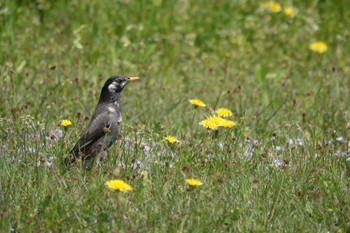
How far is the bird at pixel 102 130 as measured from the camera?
5938mm

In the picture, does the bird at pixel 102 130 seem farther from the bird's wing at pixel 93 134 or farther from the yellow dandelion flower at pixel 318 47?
the yellow dandelion flower at pixel 318 47

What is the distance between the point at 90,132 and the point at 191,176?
1003 mm

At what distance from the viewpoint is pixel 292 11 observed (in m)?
10.6

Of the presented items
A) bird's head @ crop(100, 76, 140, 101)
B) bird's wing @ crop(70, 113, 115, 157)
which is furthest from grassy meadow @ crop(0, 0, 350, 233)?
bird's head @ crop(100, 76, 140, 101)

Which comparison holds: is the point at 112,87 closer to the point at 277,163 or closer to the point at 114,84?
the point at 114,84

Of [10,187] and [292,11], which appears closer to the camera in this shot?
[10,187]

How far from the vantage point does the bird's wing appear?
5.98 meters

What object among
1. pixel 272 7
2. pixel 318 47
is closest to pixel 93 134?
pixel 318 47

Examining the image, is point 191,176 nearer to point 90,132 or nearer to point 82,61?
point 90,132

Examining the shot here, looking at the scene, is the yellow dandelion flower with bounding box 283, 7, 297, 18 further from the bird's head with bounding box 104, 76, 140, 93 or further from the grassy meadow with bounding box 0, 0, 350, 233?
the bird's head with bounding box 104, 76, 140, 93

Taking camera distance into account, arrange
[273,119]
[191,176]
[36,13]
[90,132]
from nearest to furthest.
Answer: [191,176], [90,132], [273,119], [36,13]

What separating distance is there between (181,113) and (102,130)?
1649 millimetres

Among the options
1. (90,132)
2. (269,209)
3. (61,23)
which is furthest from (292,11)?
(269,209)

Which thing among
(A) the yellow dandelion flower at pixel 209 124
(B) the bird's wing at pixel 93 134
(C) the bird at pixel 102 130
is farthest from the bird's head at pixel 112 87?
(A) the yellow dandelion flower at pixel 209 124
